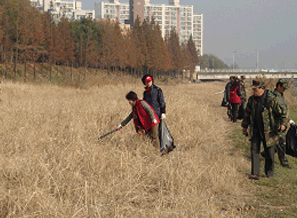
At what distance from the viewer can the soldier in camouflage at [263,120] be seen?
20.3ft

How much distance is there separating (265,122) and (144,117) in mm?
2123

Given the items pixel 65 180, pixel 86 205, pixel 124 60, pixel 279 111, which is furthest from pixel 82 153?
pixel 124 60

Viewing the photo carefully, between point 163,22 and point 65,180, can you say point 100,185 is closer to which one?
point 65,180

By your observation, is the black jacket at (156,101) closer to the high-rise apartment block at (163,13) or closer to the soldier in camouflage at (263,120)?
the soldier in camouflage at (263,120)

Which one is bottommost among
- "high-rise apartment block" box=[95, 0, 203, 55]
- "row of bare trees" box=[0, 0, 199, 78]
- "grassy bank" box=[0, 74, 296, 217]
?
"grassy bank" box=[0, 74, 296, 217]

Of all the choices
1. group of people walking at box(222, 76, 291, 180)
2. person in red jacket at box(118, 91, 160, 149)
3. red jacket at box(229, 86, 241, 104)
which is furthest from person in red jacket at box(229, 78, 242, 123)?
person in red jacket at box(118, 91, 160, 149)

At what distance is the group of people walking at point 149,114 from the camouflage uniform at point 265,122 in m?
1.51

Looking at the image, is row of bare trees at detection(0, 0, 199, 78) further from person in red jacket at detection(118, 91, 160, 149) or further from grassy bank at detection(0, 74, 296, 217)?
grassy bank at detection(0, 74, 296, 217)

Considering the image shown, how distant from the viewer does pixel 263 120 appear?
6.21 meters

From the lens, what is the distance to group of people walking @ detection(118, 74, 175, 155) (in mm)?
6730

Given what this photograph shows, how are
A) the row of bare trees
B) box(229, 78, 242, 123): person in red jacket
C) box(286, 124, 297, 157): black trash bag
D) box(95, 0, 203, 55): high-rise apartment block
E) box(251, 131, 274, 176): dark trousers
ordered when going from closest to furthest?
box(251, 131, 274, 176): dark trousers, box(286, 124, 297, 157): black trash bag, box(229, 78, 242, 123): person in red jacket, the row of bare trees, box(95, 0, 203, 55): high-rise apartment block

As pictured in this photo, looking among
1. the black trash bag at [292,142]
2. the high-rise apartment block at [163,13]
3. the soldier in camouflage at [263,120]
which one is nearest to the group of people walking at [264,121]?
the soldier in camouflage at [263,120]

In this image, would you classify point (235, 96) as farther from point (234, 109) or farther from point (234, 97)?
point (234, 109)

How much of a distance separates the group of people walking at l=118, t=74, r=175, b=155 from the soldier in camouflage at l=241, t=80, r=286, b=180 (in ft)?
4.97
